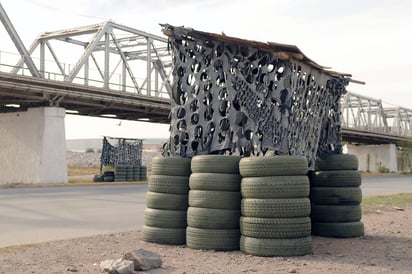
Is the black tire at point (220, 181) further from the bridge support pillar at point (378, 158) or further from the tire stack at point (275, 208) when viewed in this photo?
the bridge support pillar at point (378, 158)

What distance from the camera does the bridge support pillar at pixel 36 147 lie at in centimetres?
3178

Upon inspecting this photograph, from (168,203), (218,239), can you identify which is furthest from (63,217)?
(218,239)

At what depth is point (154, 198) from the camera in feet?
30.8

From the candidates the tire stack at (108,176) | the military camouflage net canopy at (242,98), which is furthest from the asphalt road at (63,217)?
the tire stack at (108,176)

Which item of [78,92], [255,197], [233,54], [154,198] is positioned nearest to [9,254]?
[154,198]

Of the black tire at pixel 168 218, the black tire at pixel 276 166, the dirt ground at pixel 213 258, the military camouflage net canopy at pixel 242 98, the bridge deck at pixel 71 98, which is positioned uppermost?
the bridge deck at pixel 71 98

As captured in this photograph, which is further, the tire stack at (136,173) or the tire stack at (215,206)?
the tire stack at (136,173)

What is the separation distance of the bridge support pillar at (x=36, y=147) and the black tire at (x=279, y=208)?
25498 millimetres

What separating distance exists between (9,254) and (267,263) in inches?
154

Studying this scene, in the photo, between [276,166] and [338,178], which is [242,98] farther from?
[338,178]

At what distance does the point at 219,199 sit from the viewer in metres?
8.54

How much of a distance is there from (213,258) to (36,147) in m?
26.2

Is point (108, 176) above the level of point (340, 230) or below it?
above

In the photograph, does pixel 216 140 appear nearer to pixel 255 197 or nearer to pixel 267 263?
pixel 255 197
